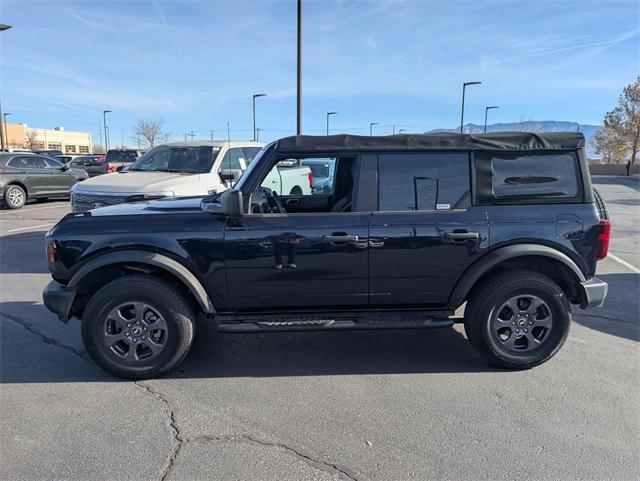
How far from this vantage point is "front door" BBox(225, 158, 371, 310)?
3545mm

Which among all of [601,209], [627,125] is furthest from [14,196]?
[627,125]

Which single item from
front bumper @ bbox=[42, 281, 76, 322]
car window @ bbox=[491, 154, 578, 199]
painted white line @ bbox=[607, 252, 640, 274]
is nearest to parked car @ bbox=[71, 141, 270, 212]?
car window @ bbox=[491, 154, 578, 199]

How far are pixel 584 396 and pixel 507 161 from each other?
6.19 ft

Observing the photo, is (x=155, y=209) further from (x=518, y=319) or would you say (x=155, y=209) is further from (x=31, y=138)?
(x=31, y=138)

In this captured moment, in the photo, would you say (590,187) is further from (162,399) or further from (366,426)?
(162,399)

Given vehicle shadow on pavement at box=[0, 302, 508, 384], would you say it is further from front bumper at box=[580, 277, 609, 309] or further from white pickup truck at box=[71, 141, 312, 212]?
white pickup truck at box=[71, 141, 312, 212]

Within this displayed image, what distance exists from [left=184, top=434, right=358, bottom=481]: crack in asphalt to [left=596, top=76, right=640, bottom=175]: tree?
4813 centimetres

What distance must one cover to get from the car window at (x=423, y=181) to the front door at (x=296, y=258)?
0.92ft

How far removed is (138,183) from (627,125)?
4661 cm

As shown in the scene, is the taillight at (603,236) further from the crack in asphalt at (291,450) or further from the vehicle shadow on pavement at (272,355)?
the crack in asphalt at (291,450)

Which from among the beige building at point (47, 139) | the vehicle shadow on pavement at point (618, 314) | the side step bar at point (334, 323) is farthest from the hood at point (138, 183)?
the beige building at point (47, 139)

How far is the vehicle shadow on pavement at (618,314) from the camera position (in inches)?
184

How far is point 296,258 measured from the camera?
140 inches

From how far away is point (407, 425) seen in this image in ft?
9.89
